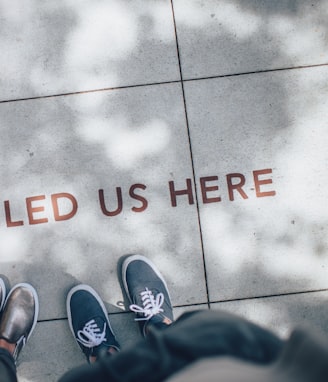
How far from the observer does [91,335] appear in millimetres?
2611

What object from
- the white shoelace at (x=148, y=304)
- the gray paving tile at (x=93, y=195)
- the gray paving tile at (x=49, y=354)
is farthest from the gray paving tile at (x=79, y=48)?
the gray paving tile at (x=49, y=354)

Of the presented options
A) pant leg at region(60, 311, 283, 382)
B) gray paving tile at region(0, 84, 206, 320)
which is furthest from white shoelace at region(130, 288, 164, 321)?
pant leg at region(60, 311, 283, 382)

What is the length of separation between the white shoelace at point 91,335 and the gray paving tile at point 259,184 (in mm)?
778

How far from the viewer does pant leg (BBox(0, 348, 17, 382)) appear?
233 cm

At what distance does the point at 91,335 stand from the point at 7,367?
19.4 inches

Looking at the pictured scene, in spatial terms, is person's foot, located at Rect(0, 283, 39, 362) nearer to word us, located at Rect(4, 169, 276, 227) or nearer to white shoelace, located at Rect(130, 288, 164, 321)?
word us, located at Rect(4, 169, 276, 227)

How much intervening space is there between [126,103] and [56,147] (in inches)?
20.5

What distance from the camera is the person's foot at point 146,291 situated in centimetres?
266

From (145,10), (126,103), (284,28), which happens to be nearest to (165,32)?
(145,10)

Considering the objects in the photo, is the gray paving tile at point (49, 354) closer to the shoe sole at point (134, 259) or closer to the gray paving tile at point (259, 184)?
the shoe sole at point (134, 259)

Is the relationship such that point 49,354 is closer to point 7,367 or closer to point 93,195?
point 7,367

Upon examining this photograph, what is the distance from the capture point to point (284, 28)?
9.04 ft

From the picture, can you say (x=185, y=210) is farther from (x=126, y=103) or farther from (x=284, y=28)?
(x=284, y=28)

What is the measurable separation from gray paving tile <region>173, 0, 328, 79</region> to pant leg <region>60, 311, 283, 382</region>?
5.46 ft
